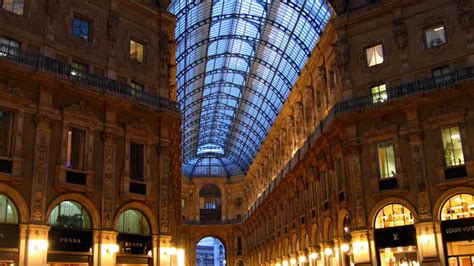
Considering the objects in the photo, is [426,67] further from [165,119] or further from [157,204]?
[157,204]

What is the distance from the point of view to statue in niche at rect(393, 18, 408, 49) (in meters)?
32.8

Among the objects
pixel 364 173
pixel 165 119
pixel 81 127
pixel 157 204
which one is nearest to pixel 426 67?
pixel 364 173

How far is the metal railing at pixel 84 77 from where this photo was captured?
2560cm

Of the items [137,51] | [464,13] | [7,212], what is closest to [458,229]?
[464,13]

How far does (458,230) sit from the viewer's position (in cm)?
2864

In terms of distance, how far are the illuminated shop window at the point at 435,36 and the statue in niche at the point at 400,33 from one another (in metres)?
1.27

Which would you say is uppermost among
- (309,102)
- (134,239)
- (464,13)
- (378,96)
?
(464,13)

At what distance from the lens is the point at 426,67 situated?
104 feet

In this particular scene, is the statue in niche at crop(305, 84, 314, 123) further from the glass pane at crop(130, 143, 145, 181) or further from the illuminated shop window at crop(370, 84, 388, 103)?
the glass pane at crop(130, 143, 145, 181)

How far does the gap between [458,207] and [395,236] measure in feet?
12.9

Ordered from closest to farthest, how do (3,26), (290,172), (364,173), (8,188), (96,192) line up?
(8,188), (3,26), (96,192), (364,173), (290,172)

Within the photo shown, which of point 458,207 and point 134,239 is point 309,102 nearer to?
point 458,207

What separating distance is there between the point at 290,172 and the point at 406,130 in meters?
16.8

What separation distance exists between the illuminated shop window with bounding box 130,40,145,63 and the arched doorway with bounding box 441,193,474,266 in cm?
1999
